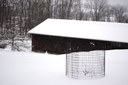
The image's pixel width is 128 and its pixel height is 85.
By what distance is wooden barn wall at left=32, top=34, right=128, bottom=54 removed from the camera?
21.8 metres

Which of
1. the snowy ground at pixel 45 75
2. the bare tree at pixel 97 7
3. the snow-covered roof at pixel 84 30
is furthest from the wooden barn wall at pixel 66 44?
the bare tree at pixel 97 7

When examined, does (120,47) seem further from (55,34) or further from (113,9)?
(113,9)

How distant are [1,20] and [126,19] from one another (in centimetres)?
3457

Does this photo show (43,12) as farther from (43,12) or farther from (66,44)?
(66,44)

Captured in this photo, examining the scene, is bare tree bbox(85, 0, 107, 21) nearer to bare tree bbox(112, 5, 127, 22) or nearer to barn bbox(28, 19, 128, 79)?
bare tree bbox(112, 5, 127, 22)

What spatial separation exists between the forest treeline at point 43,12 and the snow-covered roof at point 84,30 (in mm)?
16841

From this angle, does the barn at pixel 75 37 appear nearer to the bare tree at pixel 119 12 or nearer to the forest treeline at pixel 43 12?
the forest treeline at pixel 43 12

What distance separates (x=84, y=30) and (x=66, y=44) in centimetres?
259

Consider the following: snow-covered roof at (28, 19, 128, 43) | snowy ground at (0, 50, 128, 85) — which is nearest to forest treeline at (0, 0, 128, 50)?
snow-covered roof at (28, 19, 128, 43)

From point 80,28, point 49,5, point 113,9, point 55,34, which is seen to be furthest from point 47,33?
point 113,9

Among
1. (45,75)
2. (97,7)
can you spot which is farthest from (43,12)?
(45,75)

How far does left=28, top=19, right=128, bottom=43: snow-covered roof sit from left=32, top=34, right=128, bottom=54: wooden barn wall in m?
0.65

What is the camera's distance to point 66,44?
2295 centimetres

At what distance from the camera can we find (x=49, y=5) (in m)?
51.4
